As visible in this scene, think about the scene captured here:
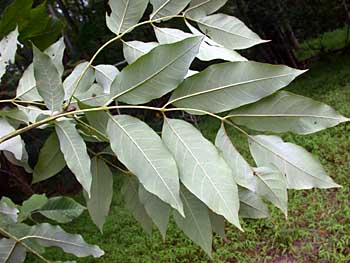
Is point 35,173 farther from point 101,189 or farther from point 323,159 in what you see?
point 323,159

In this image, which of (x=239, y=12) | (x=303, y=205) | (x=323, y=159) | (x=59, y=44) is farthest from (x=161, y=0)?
(x=239, y=12)

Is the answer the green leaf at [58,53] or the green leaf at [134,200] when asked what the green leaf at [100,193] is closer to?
the green leaf at [134,200]

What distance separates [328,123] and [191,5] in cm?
21

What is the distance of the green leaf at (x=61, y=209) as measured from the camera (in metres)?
0.62

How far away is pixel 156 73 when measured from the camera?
0.39 metres

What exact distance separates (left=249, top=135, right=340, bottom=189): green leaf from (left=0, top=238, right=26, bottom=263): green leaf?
326mm

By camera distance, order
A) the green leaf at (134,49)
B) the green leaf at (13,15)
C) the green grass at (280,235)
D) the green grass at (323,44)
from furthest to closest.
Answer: the green grass at (323,44) → the green grass at (280,235) → the green leaf at (13,15) → the green leaf at (134,49)

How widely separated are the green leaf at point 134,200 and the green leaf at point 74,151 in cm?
12

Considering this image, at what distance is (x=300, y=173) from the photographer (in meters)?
0.39

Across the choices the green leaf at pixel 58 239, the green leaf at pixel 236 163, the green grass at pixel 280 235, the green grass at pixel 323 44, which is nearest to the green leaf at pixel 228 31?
the green leaf at pixel 236 163

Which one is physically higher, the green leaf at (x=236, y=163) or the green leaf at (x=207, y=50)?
the green leaf at (x=207, y=50)

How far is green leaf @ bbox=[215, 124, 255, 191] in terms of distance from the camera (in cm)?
40

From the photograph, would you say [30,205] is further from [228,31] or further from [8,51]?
[228,31]

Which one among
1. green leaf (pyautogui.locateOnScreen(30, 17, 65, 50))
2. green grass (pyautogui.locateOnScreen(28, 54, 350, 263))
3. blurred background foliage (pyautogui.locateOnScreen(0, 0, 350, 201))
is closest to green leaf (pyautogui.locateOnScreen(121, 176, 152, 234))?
green leaf (pyautogui.locateOnScreen(30, 17, 65, 50))
